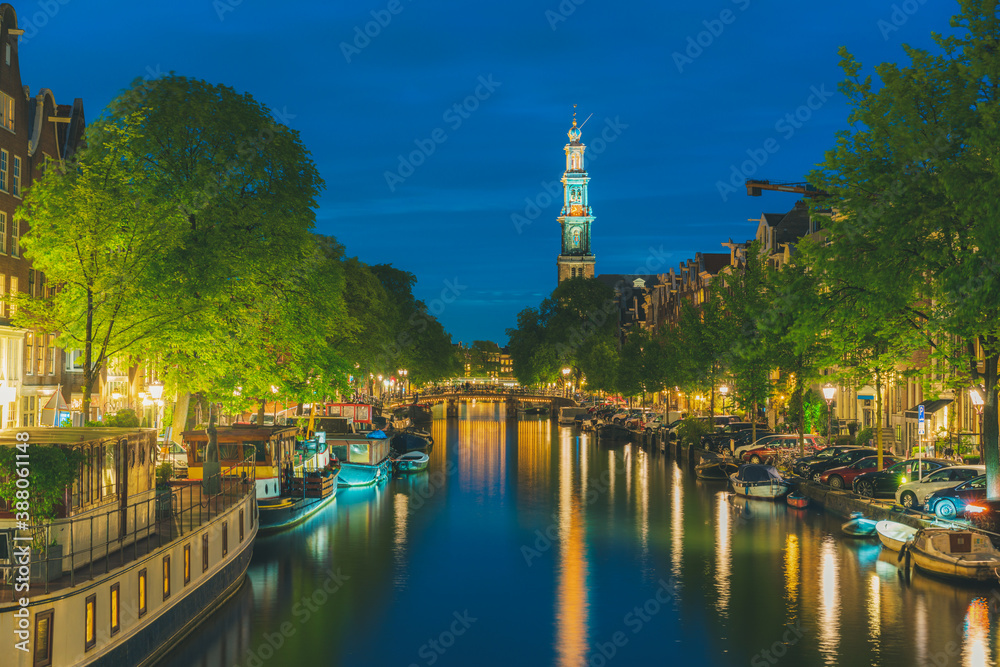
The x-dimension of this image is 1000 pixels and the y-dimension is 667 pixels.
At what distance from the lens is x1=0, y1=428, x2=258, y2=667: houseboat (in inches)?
757

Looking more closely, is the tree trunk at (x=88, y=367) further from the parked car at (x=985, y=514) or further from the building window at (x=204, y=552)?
the parked car at (x=985, y=514)

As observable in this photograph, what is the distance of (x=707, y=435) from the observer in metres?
79.7

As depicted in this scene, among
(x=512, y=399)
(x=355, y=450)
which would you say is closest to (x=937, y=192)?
(x=355, y=450)

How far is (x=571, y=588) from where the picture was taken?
35875 mm

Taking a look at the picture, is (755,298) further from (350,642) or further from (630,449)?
(350,642)

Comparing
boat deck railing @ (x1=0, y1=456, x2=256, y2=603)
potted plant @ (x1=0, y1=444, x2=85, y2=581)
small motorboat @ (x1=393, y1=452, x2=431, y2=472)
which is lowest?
small motorboat @ (x1=393, y1=452, x2=431, y2=472)

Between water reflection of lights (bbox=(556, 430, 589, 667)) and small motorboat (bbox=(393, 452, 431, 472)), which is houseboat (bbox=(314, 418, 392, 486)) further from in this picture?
water reflection of lights (bbox=(556, 430, 589, 667))

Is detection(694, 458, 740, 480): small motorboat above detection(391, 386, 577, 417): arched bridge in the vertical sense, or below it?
below

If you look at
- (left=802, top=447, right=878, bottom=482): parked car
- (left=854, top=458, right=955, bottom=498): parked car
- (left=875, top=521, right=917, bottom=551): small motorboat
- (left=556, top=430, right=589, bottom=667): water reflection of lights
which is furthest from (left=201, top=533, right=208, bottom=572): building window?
(left=802, top=447, right=878, bottom=482): parked car

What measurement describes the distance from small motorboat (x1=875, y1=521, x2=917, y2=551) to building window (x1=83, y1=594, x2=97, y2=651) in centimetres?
2826

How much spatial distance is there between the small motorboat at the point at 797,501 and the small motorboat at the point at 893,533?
1204 centimetres

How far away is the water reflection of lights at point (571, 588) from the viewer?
2856cm

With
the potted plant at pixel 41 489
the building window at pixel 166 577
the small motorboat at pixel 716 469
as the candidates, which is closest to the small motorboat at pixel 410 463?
the small motorboat at pixel 716 469

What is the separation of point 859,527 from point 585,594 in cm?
1434
